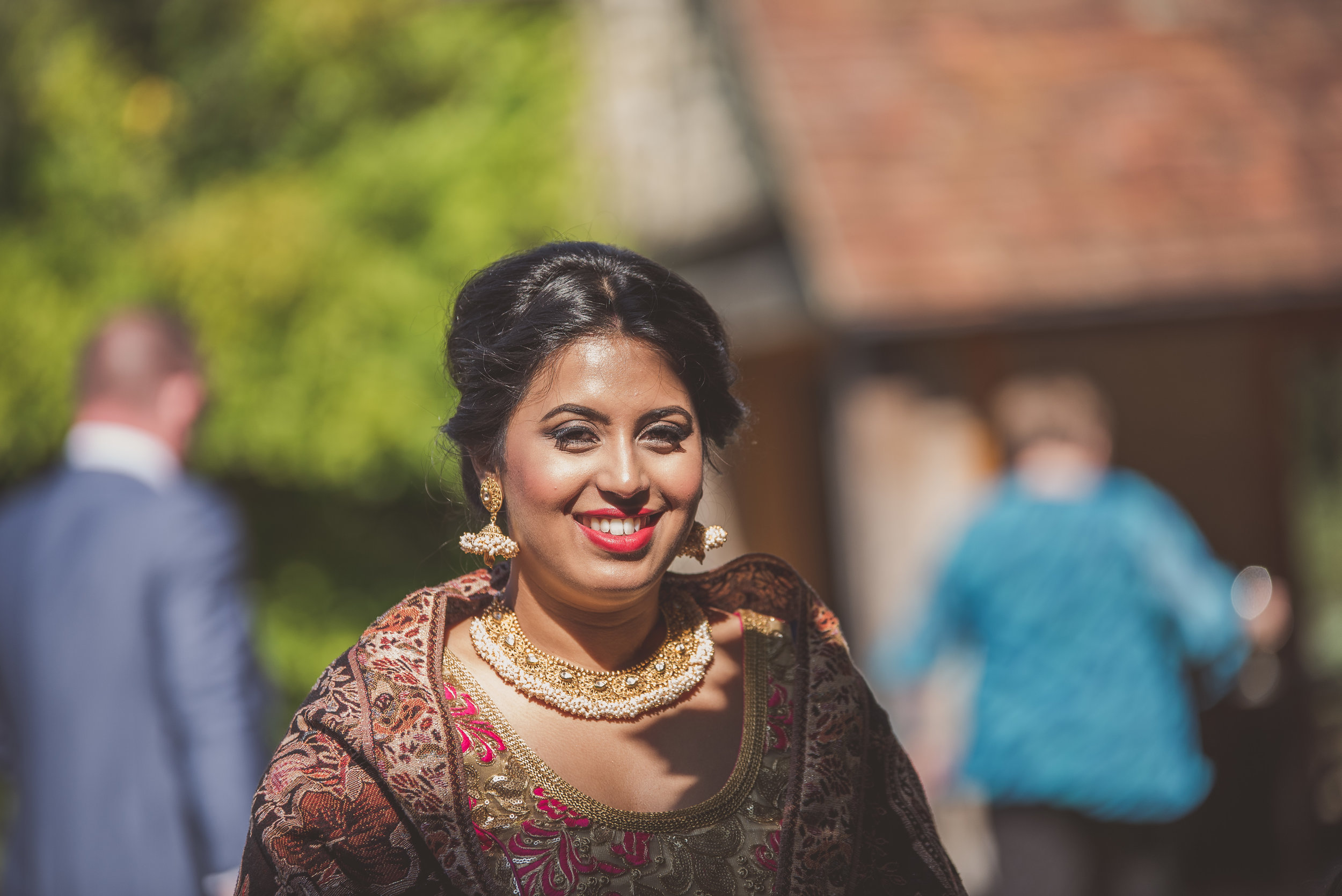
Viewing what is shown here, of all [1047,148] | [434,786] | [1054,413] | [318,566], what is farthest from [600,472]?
[318,566]

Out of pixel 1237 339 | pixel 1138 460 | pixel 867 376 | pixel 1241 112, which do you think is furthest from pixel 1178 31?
pixel 867 376

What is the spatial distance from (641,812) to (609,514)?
0.39 m

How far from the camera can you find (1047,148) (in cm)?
654

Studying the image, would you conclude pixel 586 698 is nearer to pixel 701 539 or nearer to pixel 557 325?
pixel 701 539

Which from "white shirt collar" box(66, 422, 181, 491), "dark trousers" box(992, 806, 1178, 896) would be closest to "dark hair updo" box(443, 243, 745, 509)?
"white shirt collar" box(66, 422, 181, 491)

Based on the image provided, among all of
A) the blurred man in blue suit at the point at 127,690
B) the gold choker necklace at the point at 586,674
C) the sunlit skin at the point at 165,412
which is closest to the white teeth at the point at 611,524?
the gold choker necklace at the point at 586,674

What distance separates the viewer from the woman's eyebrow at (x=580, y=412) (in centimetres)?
182

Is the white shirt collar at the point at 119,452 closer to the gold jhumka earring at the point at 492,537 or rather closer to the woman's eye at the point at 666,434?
the gold jhumka earring at the point at 492,537

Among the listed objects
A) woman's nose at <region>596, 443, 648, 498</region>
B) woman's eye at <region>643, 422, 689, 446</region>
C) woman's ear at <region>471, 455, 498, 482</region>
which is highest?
woman's eye at <region>643, 422, 689, 446</region>

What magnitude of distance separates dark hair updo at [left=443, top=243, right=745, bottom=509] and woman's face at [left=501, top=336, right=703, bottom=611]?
0.03 metres

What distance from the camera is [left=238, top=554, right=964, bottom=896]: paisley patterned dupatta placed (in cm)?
168

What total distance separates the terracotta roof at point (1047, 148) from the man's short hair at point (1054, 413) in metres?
1.71

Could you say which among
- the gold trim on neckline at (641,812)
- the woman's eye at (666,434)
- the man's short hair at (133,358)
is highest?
the man's short hair at (133,358)

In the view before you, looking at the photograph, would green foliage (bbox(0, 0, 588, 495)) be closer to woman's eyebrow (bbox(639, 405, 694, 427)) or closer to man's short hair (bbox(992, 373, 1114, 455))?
man's short hair (bbox(992, 373, 1114, 455))
